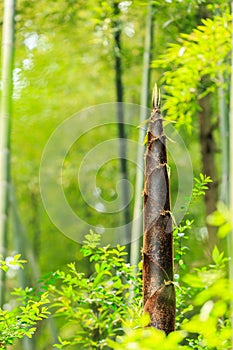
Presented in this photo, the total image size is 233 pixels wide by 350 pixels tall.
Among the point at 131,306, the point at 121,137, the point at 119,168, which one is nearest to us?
the point at 131,306

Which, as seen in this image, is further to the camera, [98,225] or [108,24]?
[98,225]

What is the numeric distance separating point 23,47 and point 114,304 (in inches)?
122

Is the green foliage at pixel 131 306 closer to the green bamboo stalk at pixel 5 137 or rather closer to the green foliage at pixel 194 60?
the green bamboo stalk at pixel 5 137

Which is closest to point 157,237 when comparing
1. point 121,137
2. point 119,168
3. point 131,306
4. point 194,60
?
point 131,306

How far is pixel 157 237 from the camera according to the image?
5.31 feet

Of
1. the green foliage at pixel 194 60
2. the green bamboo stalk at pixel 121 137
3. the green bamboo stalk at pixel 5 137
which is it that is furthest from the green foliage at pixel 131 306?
the green bamboo stalk at pixel 121 137

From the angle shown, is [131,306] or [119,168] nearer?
[131,306]

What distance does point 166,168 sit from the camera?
65.5 inches

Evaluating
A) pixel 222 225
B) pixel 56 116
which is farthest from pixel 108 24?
pixel 222 225

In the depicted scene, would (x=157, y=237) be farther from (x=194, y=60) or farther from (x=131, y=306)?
(x=194, y=60)

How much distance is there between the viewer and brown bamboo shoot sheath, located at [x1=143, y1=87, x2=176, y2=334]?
5.20ft

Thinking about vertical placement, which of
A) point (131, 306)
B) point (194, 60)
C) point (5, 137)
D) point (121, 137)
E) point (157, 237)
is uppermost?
point (194, 60)

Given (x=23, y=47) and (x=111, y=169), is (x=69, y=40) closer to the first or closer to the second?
(x=23, y=47)

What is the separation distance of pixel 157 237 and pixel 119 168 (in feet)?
14.3
